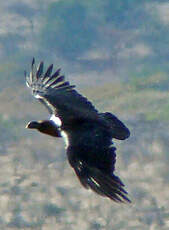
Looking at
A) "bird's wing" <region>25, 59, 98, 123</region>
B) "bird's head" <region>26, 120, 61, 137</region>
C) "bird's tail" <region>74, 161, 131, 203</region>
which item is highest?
"bird's wing" <region>25, 59, 98, 123</region>

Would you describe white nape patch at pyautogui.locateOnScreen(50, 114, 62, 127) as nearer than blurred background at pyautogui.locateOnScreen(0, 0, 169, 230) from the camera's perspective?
Yes

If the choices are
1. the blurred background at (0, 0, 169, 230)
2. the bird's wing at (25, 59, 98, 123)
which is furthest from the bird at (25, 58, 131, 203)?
the blurred background at (0, 0, 169, 230)

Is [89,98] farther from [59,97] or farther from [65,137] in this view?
[65,137]

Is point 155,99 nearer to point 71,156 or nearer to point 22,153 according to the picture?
point 22,153

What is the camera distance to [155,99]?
975 centimetres

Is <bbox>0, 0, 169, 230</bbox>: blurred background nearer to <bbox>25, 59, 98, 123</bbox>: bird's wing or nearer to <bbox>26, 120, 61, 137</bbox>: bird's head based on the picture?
<bbox>25, 59, 98, 123</bbox>: bird's wing

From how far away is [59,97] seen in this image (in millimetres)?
4441

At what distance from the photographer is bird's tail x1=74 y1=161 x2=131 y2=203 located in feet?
10.3

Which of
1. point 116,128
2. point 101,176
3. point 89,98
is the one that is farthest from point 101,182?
point 89,98

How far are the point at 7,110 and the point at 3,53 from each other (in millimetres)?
2487

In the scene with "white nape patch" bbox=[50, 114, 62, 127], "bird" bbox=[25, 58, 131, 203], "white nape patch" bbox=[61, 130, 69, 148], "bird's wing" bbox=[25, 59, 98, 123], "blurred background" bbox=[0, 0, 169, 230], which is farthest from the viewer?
"blurred background" bbox=[0, 0, 169, 230]

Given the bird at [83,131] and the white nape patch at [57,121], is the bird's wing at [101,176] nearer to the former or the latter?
the bird at [83,131]

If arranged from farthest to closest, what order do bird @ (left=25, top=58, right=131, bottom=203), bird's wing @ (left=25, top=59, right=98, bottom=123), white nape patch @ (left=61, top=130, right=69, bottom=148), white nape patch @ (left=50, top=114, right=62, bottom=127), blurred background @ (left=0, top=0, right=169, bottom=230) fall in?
blurred background @ (left=0, top=0, right=169, bottom=230) < bird's wing @ (left=25, top=59, right=98, bottom=123) < white nape patch @ (left=50, top=114, right=62, bottom=127) < white nape patch @ (left=61, top=130, right=69, bottom=148) < bird @ (left=25, top=58, right=131, bottom=203)

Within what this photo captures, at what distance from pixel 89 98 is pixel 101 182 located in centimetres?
671
